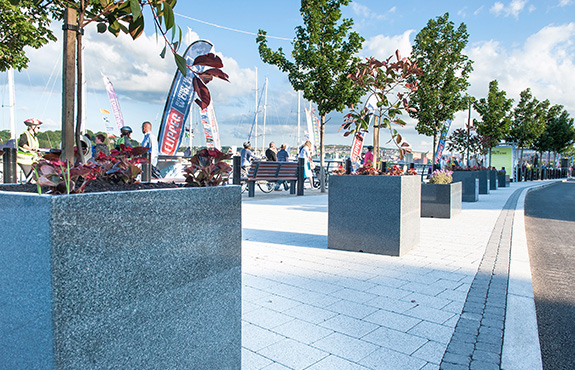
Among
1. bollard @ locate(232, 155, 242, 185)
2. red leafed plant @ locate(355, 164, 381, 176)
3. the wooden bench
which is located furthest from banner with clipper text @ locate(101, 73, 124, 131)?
red leafed plant @ locate(355, 164, 381, 176)

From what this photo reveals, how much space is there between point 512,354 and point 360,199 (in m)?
2.95

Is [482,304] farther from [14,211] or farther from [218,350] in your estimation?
[14,211]

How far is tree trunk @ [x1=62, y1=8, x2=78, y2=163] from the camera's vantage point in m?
1.79

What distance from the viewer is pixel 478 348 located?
2.71m

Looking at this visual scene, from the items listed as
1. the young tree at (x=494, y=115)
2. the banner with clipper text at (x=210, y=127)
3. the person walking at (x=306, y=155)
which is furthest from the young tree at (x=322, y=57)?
the young tree at (x=494, y=115)

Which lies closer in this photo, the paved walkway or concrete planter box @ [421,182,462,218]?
the paved walkway

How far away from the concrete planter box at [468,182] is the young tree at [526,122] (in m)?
28.7

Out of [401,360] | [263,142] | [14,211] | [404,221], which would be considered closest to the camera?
Result: [14,211]

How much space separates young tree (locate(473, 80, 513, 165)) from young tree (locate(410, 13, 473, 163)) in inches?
412

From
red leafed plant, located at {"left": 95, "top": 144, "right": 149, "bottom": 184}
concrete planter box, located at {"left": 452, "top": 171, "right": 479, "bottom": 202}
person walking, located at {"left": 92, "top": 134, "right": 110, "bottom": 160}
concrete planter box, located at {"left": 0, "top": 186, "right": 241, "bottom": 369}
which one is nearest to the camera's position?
concrete planter box, located at {"left": 0, "top": 186, "right": 241, "bottom": 369}

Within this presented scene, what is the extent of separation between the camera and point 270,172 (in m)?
13.0

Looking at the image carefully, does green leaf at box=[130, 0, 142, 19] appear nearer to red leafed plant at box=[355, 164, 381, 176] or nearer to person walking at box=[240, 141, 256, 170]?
red leafed plant at box=[355, 164, 381, 176]

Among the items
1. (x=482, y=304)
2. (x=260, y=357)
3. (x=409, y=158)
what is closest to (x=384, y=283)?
(x=482, y=304)

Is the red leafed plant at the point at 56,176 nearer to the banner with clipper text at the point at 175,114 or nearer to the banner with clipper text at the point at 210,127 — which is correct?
the banner with clipper text at the point at 175,114
